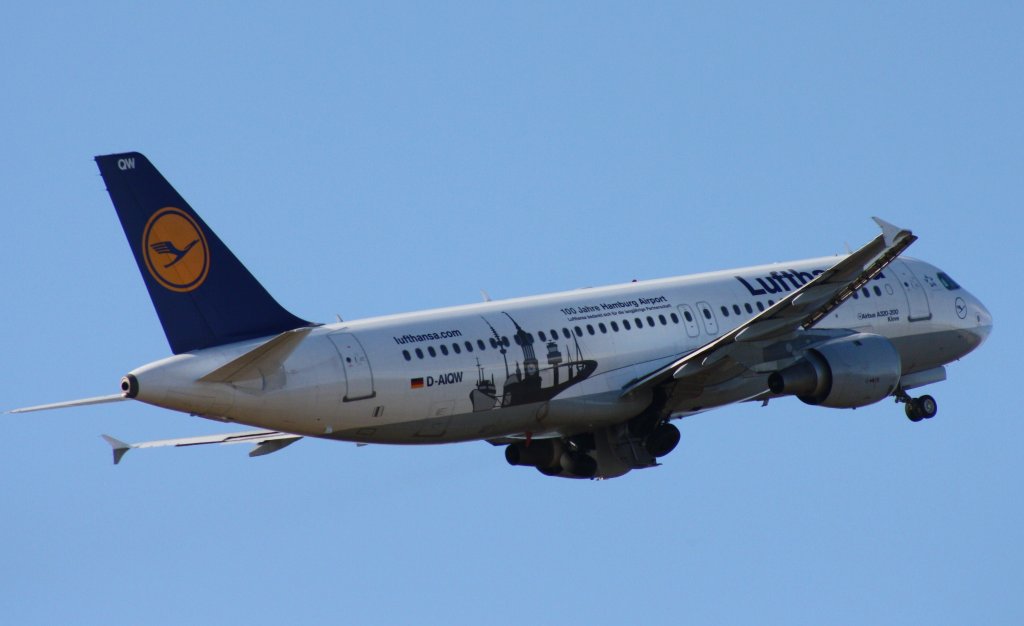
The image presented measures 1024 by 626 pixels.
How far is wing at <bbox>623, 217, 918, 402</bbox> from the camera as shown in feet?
148

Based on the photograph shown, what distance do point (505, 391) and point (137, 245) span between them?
9169mm

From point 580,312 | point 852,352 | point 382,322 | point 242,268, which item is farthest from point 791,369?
point 242,268

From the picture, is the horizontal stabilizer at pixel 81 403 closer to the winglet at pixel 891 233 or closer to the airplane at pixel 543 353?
the airplane at pixel 543 353

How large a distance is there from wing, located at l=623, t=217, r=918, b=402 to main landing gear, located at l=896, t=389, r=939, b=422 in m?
5.88

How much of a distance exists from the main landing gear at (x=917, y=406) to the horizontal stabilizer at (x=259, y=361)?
19.0 metres

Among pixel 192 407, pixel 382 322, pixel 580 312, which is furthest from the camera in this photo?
pixel 580 312

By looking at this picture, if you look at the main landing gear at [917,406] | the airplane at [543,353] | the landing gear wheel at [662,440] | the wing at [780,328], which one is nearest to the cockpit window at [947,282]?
the airplane at [543,353]

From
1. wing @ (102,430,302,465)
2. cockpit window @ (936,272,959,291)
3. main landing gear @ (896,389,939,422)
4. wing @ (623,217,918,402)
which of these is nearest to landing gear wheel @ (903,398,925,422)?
main landing gear @ (896,389,939,422)

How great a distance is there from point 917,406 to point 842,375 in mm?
6341

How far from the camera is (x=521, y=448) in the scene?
51.3m

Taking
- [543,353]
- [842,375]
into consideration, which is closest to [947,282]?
[842,375]

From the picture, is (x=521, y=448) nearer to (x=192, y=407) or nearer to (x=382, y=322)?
(x=382, y=322)

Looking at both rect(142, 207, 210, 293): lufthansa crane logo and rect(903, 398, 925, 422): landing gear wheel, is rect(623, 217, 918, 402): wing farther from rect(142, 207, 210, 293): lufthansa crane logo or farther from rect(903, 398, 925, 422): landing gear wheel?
rect(142, 207, 210, 293): lufthansa crane logo

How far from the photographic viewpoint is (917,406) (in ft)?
178
